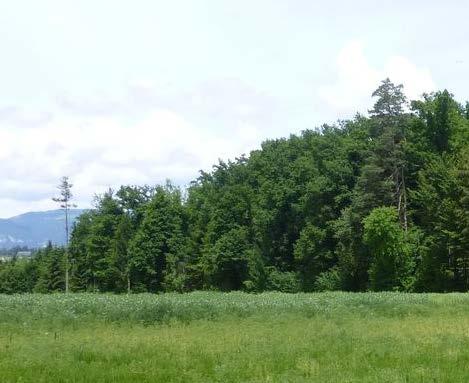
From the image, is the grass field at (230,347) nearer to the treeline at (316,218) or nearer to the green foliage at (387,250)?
the green foliage at (387,250)

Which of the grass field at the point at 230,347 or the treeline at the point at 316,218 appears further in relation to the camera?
the treeline at the point at 316,218

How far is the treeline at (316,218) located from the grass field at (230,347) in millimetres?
25926

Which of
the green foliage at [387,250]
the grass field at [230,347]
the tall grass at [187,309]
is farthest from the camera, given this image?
the green foliage at [387,250]

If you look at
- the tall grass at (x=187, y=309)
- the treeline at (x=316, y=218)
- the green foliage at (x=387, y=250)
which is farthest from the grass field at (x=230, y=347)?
the treeline at (x=316, y=218)

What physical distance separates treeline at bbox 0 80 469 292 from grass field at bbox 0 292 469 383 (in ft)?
85.1

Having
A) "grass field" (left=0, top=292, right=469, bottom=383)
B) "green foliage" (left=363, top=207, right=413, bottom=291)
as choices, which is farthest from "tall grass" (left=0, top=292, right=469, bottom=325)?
"green foliage" (left=363, top=207, right=413, bottom=291)

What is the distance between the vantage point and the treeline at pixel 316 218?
5022 cm

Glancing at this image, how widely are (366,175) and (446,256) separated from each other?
10.6 meters

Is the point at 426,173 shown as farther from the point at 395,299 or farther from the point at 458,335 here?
the point at 458,335

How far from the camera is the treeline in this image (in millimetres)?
50219

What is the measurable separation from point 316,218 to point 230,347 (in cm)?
5060

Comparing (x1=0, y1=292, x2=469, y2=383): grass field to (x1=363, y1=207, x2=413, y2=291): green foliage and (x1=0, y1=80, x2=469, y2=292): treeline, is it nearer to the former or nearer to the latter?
(x1=363, y1=207, x2=413, y2=291): green foliage

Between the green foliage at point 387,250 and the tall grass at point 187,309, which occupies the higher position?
the green foliage at point 387,250

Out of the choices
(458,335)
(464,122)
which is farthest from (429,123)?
(458,335)
